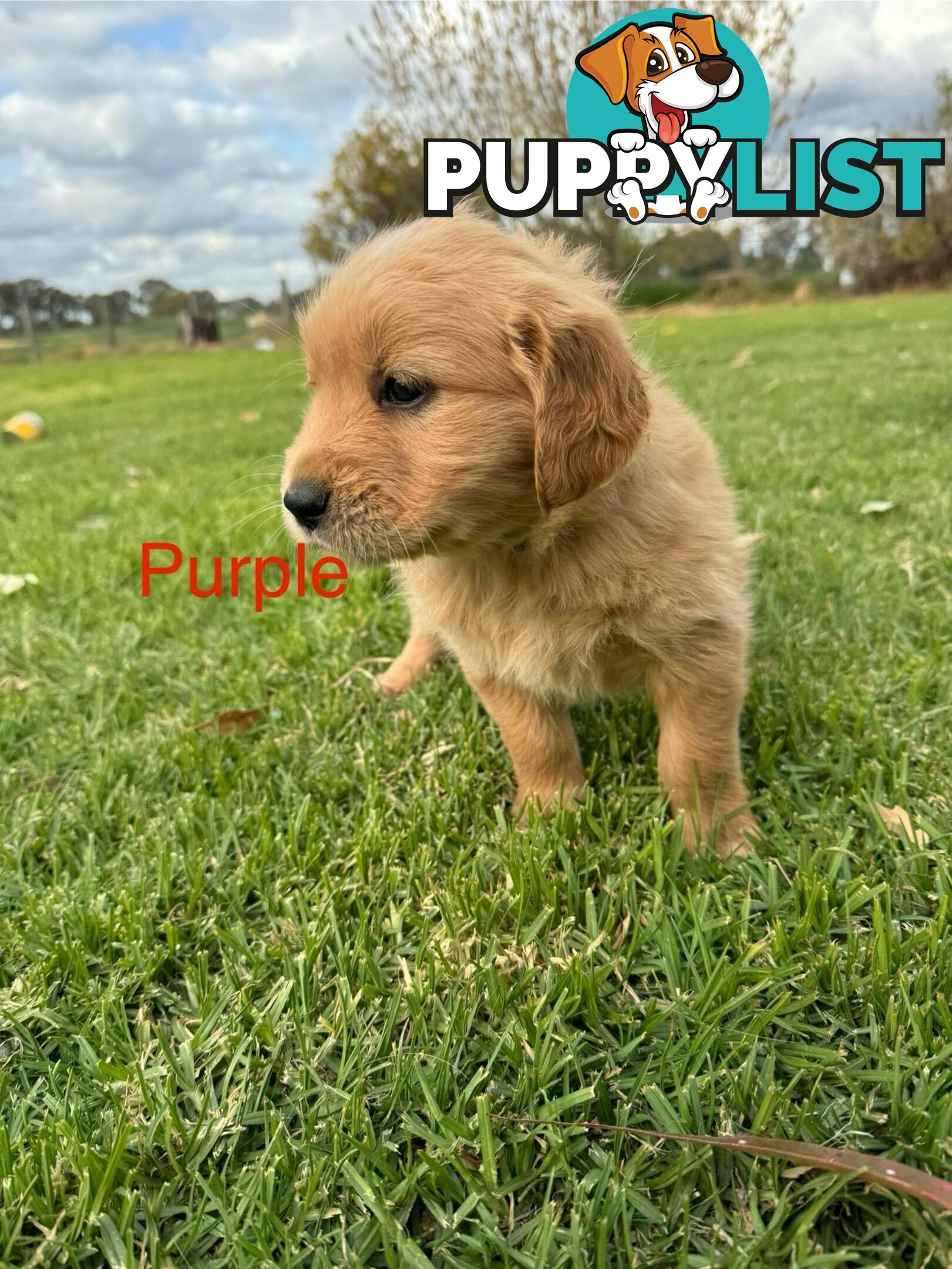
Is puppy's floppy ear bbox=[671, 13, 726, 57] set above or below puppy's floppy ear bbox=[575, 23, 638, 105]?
above

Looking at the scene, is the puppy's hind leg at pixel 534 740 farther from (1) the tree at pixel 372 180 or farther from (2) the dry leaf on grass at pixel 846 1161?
(1) the tree at pixel 372 180

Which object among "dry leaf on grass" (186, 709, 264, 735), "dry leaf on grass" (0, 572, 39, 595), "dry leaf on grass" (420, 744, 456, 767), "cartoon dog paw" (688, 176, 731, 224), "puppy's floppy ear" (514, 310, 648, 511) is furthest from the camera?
"cartoon dog paw" (688, 176, 731, 224)

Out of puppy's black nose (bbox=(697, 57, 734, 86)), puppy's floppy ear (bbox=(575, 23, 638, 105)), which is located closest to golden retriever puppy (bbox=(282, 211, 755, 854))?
puppy's floppy ear (bbox=(575, 23, 638, 105))

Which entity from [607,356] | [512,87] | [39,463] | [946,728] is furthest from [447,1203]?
[512,87]

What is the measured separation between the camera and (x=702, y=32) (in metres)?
5.68

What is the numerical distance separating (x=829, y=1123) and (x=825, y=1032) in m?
0.14

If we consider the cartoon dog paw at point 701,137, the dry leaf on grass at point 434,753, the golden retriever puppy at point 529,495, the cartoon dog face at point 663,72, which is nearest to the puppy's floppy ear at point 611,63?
the cartoon dog face at point 663,72

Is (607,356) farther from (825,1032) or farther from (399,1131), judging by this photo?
(399,1131)

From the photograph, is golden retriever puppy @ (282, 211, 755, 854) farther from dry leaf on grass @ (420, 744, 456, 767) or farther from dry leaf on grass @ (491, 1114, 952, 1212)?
dry leaf on grass @ (491, 1114, 952, 1212)

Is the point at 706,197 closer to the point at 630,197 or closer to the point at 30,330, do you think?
the point at 630,197

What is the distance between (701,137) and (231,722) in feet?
15.0

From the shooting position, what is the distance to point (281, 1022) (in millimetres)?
1280

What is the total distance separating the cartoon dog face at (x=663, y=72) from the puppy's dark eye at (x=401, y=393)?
417 centimetres

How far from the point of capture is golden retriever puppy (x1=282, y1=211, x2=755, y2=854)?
1376mm
